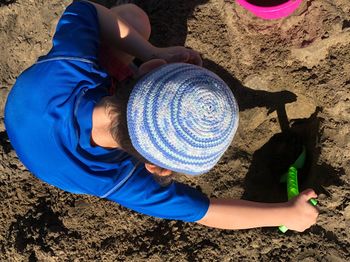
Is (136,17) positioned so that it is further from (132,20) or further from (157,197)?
(157,197)

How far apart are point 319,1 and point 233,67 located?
0.36m

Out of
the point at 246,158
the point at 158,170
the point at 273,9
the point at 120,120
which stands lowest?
the point at 246,158

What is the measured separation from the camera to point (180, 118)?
3.54 feet

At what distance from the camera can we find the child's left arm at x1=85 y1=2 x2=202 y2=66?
154 centimetres

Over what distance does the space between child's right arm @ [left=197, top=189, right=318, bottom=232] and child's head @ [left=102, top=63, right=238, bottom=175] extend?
0.34m

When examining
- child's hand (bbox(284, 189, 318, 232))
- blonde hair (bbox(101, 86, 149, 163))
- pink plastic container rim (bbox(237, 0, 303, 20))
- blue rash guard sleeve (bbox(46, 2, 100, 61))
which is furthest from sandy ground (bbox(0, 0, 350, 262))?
blonde hair (bbox(101, 86, 149, 163))

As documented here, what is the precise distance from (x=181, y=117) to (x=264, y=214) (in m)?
0.54

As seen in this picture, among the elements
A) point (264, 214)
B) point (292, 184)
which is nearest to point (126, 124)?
point (264, 214)

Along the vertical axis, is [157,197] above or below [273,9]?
below

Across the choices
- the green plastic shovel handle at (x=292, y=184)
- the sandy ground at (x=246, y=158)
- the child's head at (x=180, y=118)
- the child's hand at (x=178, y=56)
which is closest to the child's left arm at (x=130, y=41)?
the child's hand at (x=178, y=56)

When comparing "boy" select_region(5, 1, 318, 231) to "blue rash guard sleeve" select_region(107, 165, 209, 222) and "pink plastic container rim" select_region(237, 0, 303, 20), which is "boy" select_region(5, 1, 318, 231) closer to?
"blue rash guard sleeve" select_region(107, 165, 209, 222)

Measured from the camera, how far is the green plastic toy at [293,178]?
1580 mm

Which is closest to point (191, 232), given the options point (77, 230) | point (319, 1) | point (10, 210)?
point (77, 230)

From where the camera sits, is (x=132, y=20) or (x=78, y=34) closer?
(x=78, y=34)
